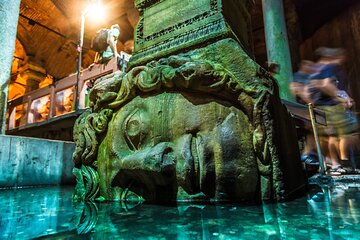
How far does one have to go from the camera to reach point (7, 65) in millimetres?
4051

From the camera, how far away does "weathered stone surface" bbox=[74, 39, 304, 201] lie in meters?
1.48

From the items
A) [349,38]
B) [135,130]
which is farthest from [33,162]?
[349,38]

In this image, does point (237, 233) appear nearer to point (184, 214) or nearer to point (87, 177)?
point (184, 214)

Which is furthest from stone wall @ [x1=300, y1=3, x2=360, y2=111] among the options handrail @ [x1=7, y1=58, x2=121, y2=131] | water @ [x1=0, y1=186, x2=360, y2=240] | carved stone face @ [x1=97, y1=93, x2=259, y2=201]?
water @ [x1=0, y1=186, x2=360, y2=240]

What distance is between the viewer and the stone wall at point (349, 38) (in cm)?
732

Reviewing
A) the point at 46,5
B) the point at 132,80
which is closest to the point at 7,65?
the point at 132,80

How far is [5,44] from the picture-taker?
159 inches

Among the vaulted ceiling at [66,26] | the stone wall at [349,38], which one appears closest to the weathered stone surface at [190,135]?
the stone wall at [349,38]

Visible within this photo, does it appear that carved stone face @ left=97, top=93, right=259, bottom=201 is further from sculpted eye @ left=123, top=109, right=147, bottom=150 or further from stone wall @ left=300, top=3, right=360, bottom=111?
stone wall @ left=300, top=3, right=360, bottom=111

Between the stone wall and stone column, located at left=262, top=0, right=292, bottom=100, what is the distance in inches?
123

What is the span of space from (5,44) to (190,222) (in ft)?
15.2

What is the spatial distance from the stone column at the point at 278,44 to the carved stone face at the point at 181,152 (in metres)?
4.48

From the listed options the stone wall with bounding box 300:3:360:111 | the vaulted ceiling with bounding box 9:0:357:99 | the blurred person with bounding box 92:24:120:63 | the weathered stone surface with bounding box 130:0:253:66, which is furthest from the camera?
the vaulted ceiling with bounding box 9:0:357:99

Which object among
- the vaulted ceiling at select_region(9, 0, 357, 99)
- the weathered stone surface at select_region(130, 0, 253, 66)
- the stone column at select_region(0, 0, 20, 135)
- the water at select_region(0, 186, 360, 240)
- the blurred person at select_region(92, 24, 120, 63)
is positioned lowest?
the water at select_region(0, 186, 360, 240)
